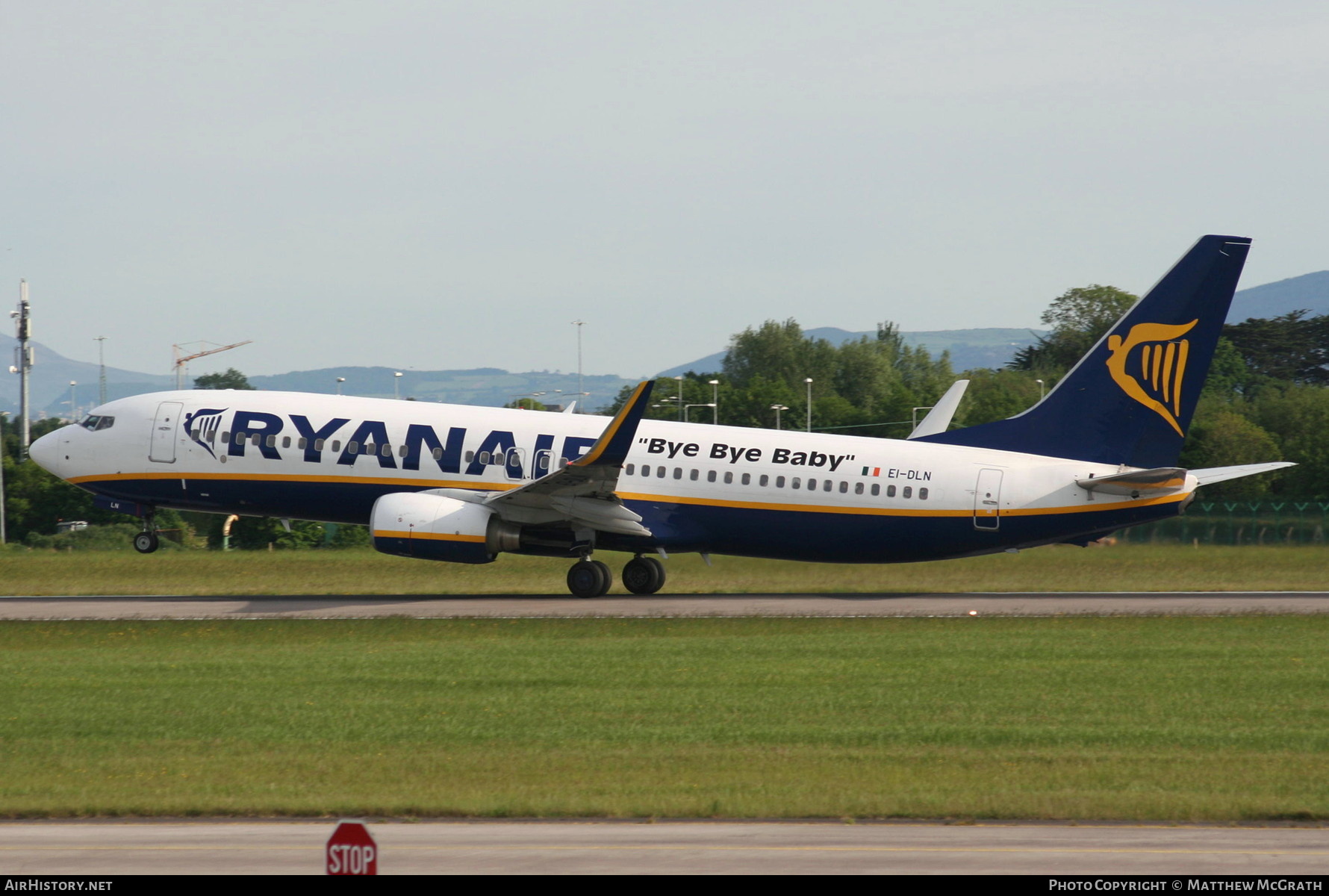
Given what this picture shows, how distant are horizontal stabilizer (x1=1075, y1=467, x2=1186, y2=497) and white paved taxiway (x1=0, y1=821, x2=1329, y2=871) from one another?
2164 cm

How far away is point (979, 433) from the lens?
36.8 meters

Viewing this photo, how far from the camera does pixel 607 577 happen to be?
36.3m

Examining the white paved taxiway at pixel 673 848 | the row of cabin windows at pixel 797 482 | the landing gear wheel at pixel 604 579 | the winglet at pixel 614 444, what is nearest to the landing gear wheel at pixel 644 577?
the landing gear wheel at pixel 604 579

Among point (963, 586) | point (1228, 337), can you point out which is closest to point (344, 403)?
point (963, 586)

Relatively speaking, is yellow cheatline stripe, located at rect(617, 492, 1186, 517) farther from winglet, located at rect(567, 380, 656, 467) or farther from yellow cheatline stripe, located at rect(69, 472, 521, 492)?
yellow cheatline stripe, located at rect(69, 472, 521, 492)

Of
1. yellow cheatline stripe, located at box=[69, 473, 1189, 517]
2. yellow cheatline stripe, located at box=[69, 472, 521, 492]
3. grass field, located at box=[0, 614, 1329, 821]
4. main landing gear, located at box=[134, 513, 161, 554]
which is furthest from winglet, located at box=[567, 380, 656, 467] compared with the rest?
main landing gear, located at box=[134, 513, 161, 554]

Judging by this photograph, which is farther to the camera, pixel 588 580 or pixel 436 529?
pixel 588 580

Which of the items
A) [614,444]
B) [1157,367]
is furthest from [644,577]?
[1157,367]

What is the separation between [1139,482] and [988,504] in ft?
12.0

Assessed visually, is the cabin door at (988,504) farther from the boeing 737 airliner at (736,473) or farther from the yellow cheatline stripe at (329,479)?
the yellow cheatline stripe at (329,479)

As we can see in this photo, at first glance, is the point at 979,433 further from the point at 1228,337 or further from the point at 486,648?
the point at 1228,337

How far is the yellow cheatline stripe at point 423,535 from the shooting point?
3397 centimetres

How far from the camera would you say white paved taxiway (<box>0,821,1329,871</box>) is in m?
11.6

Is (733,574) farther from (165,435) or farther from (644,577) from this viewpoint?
(165,435)
